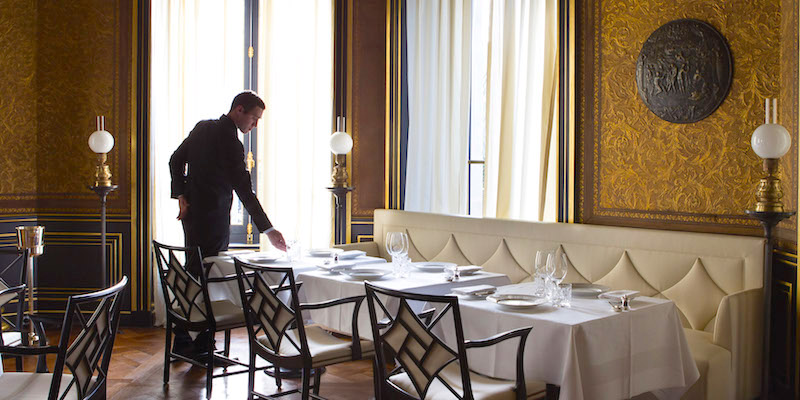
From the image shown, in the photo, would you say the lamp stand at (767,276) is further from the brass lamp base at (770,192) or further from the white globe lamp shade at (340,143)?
the white globe lamp shade at (340,143)

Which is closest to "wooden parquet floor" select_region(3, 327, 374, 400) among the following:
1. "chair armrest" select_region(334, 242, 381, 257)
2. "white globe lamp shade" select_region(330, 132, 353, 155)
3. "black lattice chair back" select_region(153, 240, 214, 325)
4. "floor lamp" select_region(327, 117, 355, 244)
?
"black lattice chair back" select_region(153, 240, 214, 325)

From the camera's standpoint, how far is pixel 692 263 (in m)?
3.94

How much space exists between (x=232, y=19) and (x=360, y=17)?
1.14 m

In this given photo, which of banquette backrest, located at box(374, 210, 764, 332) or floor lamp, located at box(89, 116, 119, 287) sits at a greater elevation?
floor lamp, located at box(89, 116, 119, 287)

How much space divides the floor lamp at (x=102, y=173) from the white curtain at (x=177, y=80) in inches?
18.6

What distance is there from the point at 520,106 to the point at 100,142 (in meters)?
3.16

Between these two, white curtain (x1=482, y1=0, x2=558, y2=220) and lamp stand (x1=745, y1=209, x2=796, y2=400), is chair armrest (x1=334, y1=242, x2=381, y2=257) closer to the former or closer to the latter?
white curtain (x1=482, y1=0, x2=558, y2=220)

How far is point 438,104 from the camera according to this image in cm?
576

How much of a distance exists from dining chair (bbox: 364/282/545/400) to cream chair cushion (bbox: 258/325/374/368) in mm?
443

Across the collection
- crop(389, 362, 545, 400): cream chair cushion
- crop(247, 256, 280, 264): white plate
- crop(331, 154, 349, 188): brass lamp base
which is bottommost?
crop(389, 362, 545, 400): cream chair cushion

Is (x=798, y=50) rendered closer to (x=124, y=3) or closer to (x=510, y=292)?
(x=510, y=292)

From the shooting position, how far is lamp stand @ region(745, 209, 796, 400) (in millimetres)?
3252

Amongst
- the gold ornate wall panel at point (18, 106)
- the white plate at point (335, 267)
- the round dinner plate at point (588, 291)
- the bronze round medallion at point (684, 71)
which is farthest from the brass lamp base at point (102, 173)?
the bronze round medallion at point (684, 71)

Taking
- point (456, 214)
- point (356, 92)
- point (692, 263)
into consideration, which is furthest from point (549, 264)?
→ point (356, 92)
